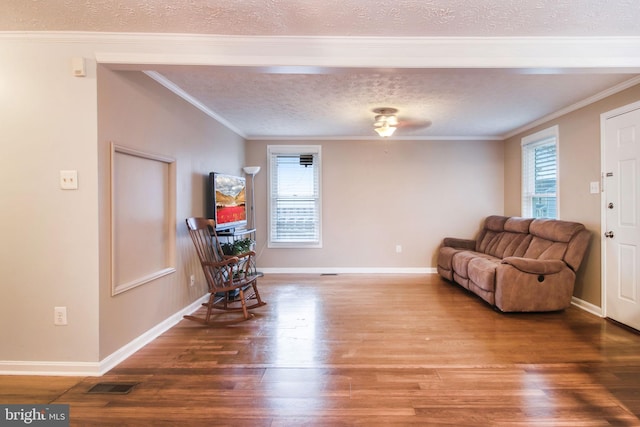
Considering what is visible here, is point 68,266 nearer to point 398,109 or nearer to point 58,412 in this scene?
point 58,412

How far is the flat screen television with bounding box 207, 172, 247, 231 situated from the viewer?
3682mm

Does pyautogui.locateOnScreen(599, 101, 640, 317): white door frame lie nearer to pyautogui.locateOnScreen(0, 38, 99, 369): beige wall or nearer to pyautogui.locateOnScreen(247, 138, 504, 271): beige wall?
pyautogui.locateOnScreen(247, 138, 504, 271): beige wall

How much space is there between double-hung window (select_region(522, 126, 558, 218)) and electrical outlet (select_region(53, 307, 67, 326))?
17.6 ft

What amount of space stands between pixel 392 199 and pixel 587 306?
9.68ft

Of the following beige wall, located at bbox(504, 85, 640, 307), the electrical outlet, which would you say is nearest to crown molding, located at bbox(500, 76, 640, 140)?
beige wall, located at bbox(504, 85, 640, 307)

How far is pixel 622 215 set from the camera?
10.1ft

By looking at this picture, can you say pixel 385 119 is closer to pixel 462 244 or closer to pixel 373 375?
pixel 462 244

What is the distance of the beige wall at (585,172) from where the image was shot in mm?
3375

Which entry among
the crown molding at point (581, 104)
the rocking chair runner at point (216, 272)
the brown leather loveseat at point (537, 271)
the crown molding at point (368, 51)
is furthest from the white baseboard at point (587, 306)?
the rocking chair runner at point (216, 272)

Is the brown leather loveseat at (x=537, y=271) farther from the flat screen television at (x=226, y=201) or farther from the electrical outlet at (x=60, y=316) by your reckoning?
the electrical outlet at (x=60, y=316)

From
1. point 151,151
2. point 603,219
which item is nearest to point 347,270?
point 603,219

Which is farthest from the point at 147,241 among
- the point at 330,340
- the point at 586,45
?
the point at 586,45

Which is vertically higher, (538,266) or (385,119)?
(385,119)

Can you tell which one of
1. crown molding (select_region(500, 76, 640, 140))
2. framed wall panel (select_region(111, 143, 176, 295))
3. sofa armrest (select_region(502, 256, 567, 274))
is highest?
crown molding (select_region(500, 76, 640, 140))
